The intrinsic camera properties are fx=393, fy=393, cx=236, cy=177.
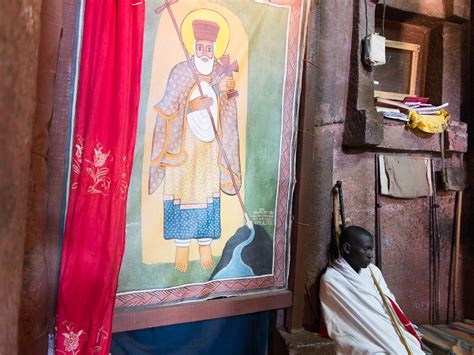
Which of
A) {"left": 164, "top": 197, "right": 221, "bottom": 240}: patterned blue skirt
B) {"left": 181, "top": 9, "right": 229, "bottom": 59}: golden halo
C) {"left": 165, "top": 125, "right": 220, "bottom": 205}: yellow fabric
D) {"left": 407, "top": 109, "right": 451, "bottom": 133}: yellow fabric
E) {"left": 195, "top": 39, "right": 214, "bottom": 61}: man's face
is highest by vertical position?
{"left": 181, "top": 9, "right": 229, "bottom": 59}: golden halo

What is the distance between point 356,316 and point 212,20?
2500mm

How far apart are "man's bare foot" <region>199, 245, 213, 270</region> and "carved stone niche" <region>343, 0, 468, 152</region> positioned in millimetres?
1716

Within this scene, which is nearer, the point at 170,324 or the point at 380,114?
the point at 170,324

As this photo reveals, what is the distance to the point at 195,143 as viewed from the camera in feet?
9.09

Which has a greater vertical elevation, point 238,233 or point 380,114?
point 380,114

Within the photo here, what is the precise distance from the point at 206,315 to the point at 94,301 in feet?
3.41

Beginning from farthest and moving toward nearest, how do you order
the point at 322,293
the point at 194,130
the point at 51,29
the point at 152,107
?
the point at 322,293
the point at 194,130
the point at 152,107
the point at 51,29

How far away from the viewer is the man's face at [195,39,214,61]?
2758mm

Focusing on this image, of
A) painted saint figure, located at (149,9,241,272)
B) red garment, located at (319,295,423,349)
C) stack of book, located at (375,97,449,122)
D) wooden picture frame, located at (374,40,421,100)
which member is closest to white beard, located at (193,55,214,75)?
painted saint figure, located at (149,9,241,272)

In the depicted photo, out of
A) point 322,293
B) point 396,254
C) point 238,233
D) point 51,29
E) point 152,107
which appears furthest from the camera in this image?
point 396,254

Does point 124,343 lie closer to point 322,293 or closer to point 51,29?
point 322,293

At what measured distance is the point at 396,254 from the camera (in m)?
4.03

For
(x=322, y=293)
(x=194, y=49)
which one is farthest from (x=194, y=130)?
(x=322, y=293)

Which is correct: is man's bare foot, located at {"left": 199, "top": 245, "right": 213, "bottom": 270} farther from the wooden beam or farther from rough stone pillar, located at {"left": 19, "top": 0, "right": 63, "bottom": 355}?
rough stone pillar, located at {"left": 19, "top": 0, "right": 63, "bottom": 355}
